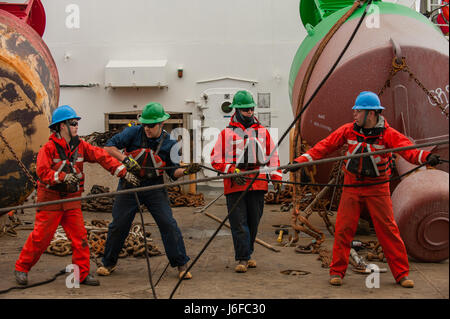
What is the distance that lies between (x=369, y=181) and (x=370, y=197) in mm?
161

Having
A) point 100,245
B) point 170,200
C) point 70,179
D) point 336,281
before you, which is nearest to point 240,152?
point 336,281

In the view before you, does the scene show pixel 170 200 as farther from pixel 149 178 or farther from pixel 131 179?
pixel 131 179

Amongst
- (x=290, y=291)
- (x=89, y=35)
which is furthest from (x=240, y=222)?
(x=89, y=35)

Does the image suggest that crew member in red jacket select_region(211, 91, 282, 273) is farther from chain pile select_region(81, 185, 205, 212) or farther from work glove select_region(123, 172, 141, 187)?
chain pile select_region(81, 185, 205, 212)

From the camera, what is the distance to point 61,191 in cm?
504

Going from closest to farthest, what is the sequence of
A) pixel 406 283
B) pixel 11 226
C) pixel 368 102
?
pixel 406 283 → pixel 368 102 → pixel 11 226

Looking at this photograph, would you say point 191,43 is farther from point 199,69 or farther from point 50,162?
point 50,162

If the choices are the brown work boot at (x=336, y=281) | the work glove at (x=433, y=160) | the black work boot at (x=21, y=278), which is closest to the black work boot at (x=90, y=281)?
the black work boot at (x=21, y=278)

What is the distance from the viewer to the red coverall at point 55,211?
4.94 metres

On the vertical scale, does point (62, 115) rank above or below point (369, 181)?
Result: above

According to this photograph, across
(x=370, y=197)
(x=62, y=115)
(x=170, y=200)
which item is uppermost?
(x=62, y=115)

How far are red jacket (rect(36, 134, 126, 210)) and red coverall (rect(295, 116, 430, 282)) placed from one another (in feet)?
5.89

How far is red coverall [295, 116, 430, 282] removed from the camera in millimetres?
4723
